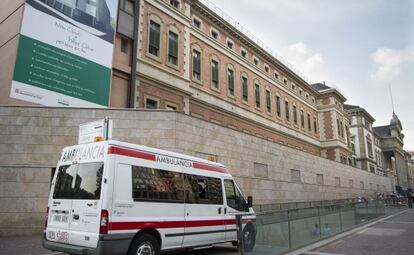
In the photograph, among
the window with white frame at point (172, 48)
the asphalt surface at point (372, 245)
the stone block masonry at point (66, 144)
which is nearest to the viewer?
the asphalt surface at point (372, 245)

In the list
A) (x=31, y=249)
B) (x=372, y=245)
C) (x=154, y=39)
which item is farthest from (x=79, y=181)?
(x=154, y=39)

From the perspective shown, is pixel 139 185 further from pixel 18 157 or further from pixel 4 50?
pixel 4 50

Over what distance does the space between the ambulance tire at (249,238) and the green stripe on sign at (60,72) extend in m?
12.0

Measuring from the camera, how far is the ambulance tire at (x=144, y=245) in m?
6.56

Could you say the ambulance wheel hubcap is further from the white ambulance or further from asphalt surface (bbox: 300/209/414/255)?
asphalt surface (bbox: 300/209/414/255)

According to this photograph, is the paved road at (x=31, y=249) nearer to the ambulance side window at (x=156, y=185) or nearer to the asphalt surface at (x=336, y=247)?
the asphalt surface at (x=336, y=247)

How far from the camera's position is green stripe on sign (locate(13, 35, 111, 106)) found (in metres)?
15.0

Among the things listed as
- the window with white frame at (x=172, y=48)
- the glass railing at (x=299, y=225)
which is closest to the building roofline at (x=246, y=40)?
the window with white frame at (x=172, y=48)

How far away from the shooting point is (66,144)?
555 inches

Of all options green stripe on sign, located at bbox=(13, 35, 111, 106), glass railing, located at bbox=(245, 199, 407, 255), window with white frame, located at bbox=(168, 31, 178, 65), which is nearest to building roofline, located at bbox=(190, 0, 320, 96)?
window with white frame, located at bbox=(168, 31, 178, 65)

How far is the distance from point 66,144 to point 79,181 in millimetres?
8063

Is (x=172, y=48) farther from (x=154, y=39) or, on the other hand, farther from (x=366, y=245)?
(x=366, y=245)

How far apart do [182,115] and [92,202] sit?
10.2m

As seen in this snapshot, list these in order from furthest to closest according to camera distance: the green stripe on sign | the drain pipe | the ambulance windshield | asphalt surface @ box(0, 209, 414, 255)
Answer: the drain pipe < the green stripe on sign < asphalt surface @ box(0, 209, 414, 255) < the ambulance windshield
